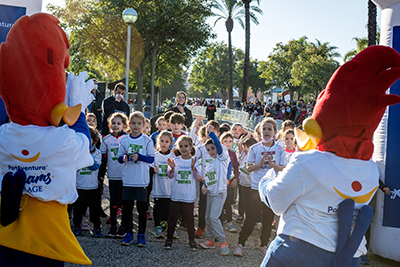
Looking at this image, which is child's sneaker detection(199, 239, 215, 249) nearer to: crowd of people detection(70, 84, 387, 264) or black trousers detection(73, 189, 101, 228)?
crowd of people detection(70, 84, 387, 264)

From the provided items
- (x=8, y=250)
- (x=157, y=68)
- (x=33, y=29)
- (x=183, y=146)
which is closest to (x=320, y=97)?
(x=33, y=29)

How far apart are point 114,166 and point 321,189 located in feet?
13.1

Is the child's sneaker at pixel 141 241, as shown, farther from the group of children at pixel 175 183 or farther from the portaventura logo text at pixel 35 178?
the portaventura logo text at pixel 35 178

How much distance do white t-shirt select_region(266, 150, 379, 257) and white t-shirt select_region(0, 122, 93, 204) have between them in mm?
1480

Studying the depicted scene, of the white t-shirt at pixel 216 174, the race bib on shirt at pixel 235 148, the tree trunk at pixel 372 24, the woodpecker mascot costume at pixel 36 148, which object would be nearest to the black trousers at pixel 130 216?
the white t-shirt at pixel 216 174

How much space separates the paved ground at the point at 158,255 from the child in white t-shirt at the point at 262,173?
0.23 m

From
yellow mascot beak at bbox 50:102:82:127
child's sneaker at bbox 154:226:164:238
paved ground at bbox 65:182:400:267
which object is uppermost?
yellow mascot beak at bbox 50:102:82:127

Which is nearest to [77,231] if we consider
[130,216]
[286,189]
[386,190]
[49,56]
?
[130,216]

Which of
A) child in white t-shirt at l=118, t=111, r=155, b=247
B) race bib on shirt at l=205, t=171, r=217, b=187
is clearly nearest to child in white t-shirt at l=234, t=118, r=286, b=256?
race bib on shirt at l=205, t=171, r=217, b=187

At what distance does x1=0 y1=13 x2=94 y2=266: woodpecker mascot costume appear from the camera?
2.54 metres

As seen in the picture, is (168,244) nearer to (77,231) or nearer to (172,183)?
(172,183)

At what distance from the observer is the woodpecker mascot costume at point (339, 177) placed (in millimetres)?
2438

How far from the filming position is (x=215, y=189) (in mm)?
5301

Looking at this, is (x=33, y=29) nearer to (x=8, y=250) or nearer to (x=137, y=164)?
(x=8, y=250)
